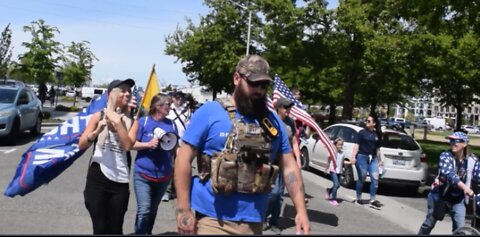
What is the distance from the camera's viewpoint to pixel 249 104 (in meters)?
3.51

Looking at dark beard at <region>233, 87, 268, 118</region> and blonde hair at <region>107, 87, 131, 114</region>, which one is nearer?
dark beard at <region>233, 87, 268, 118</region>

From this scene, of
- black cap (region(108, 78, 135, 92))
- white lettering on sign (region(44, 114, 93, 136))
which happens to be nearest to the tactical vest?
black cap (region(108, 78, 135, 92))

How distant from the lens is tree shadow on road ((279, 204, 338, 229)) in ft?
27.2

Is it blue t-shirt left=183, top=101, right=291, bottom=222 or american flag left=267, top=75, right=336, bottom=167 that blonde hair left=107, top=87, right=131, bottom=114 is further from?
american flag left=267, top=75, right=336, bottom=167

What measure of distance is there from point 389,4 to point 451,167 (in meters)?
18.5

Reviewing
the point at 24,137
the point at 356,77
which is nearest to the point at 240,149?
the point at 24,137

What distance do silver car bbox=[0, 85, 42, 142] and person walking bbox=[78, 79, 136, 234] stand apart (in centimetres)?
1191

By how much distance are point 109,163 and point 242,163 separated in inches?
69.4

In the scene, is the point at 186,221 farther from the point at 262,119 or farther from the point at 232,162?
the point at 262,119

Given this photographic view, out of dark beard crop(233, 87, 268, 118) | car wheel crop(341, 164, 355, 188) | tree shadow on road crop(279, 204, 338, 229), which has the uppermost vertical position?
dark beard crop(233, 87, 268, 118)

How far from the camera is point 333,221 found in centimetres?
881

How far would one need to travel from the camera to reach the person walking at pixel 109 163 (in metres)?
4.72

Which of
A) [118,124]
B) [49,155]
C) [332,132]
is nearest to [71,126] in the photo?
[49,155]

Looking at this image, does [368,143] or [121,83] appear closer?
[121,83]
